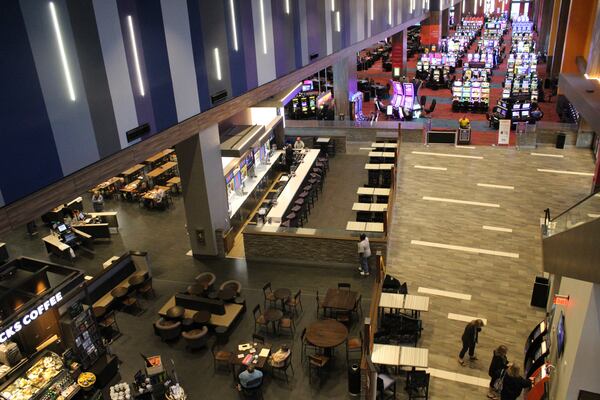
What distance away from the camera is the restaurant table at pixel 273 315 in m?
9.37

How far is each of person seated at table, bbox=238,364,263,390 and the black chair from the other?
7.97ft

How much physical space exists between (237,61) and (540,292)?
7.94m

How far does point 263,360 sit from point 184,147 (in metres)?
5.26

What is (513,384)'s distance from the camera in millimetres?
7461

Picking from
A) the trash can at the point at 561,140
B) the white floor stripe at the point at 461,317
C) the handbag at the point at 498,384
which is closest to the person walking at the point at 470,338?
the handbag at the point at 498,384

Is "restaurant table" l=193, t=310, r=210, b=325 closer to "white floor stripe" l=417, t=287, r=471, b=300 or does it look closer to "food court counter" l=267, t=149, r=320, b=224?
"food court counter" l=267, t=149, r=320, b=224

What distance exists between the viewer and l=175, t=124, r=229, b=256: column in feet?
37.2

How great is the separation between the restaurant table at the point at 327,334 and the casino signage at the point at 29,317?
13.8 feet

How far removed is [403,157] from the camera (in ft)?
61.3

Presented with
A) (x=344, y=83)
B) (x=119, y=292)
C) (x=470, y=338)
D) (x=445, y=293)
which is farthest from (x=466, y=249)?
(x=344, y=83)

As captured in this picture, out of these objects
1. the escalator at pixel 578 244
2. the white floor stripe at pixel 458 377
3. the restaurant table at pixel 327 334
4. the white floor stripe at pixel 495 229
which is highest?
the escalator at pixel 578 244

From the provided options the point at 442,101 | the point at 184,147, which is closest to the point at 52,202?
the point at 184,147

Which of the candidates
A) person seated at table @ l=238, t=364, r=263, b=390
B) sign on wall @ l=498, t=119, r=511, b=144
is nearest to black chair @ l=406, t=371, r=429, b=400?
person seated at table @ l=238, t=364, r=263, b=390

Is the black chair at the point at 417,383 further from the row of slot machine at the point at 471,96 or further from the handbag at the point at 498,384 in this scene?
the row of slot machine at the point at 471,96
